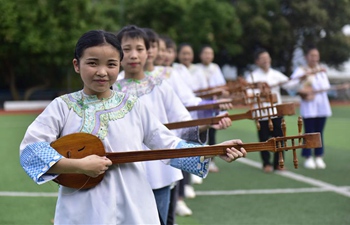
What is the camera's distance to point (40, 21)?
2353 centimetres

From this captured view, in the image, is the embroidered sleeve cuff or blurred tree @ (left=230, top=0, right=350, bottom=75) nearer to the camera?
the embroidered sleeve cuff

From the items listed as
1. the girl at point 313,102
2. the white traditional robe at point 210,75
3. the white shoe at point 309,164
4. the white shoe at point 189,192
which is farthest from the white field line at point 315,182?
the white shoe at point 189,192

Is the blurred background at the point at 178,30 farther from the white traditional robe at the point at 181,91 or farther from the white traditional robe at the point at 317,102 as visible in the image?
the white traditional robe at the point at 181,91

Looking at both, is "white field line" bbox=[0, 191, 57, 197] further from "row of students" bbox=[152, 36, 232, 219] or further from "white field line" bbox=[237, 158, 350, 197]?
"white field line" bbox=[237, 158, 350, 197]

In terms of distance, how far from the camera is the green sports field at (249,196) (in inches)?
217

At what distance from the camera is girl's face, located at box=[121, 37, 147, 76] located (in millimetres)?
3865

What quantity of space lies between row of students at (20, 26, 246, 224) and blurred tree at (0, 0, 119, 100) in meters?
18.4

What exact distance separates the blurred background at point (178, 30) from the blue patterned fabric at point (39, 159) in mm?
20341

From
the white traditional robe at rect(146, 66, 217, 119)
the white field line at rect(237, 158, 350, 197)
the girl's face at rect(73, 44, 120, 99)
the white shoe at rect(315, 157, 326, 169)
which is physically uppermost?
the girl's face at rect(73, 44, 120, 99)

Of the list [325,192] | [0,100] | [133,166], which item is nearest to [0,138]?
[325,192]

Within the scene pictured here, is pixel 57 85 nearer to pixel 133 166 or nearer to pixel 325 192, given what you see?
pixel 325 192

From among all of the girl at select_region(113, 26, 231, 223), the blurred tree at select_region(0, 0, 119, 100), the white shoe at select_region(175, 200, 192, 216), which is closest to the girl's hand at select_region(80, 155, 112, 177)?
the girl at select_region(113, 26, 231, 223)

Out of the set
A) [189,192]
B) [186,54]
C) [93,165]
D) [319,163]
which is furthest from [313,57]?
[93,165]

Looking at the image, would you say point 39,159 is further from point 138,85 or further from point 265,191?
point 265,191
